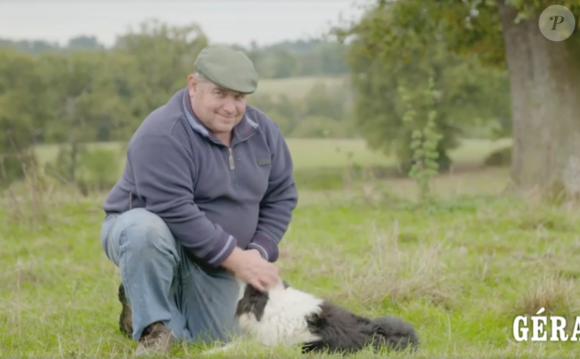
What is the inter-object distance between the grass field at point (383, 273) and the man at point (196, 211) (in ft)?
0.89

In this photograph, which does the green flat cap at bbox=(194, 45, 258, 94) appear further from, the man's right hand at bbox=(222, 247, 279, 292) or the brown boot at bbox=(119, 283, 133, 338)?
the brown boot at bbox=(119, 283, 133, 338)

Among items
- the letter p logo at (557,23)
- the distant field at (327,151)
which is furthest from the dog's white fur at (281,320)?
the distant field at (327,151)

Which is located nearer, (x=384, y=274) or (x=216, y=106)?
(x=216, y=106)

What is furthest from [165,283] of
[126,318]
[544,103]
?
[544,103]

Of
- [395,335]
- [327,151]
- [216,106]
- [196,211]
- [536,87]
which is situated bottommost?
[327,151]

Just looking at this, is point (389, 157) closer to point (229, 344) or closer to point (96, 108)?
point (96, 108)

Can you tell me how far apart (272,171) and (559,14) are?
7.90 metres

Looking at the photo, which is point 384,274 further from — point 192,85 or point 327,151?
point 327,151

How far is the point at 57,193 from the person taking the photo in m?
10.1

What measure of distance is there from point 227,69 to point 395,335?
1676 mm

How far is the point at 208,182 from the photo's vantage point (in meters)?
Answer: 4.10

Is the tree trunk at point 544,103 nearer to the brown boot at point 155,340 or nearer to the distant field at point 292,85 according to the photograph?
the brown boot at point 155,340

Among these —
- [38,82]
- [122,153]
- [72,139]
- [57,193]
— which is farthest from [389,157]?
[57,193]

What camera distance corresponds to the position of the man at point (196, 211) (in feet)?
12.9
